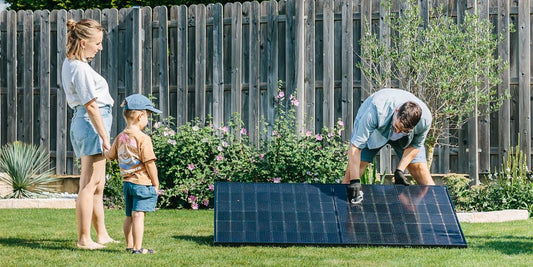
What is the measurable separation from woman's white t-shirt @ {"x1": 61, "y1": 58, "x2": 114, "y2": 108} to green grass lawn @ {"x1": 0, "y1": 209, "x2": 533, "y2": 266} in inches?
42.8

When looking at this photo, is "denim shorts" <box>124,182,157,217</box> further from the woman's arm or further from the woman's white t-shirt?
the woman's white t-shirt

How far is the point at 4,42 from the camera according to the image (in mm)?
11141

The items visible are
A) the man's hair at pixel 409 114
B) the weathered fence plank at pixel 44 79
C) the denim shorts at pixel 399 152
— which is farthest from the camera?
the weathered fence plank at pixel 44 79

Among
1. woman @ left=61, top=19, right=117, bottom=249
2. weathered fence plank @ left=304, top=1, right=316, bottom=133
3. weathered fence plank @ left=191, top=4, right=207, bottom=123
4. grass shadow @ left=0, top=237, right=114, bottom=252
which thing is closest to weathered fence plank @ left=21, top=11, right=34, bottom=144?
weathered fence plank @ left=191, top=4, right=207, bottom=123

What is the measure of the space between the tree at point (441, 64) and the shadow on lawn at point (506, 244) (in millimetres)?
2459

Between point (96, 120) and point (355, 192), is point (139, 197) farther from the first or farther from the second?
point (355, 192)

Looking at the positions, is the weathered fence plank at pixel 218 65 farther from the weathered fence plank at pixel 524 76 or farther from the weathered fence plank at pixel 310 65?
the weathered fence plank at pixel 524 76

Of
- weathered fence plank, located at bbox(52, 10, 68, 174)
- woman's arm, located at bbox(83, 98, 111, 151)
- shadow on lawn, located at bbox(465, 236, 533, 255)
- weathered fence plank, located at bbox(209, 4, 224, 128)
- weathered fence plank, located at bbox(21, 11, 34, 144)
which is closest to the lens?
woman's arm, located at bbox(83, 98, 111, 151)

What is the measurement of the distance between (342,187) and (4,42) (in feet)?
21.8

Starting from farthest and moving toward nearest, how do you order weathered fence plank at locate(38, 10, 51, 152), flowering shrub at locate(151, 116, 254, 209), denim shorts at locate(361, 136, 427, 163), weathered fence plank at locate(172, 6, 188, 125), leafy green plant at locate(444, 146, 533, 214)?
weathered fence plank at locate(38, 10, 51, 152)
weathered fence plank at locate(172, 6, 188, 125)
flowering shrub at locate(151, 116, 254, 209)
leafy green plant at locate(444, 146, 533, 214)
denim shorts at locate(361, 136, 427, 163)

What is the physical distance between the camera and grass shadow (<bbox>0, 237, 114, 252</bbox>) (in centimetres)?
585

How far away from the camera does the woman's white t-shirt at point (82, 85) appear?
5.69 metres

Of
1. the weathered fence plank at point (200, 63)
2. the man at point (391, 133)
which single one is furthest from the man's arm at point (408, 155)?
the weathered fence plank at point (200, 63)

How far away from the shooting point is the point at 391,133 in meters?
6.63
